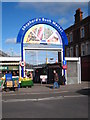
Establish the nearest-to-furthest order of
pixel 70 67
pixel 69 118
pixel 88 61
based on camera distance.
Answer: pixel 69 118, pixel 70 67, pixel 88 61

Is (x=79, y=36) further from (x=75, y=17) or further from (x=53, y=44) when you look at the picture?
(x=53, y=44)

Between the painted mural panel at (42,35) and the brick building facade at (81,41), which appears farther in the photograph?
the brick building facade at (81,41)

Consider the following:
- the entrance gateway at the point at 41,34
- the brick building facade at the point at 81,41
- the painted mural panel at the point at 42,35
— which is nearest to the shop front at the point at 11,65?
the entrance gateway at the point at 41,34

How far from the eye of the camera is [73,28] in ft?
144

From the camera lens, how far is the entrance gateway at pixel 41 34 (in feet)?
80.5

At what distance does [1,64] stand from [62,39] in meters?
7.44

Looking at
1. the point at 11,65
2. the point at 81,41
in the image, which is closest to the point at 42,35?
the point at 11,65

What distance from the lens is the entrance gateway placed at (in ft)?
80.5

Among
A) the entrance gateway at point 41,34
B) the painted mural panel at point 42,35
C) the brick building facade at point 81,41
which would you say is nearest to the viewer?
the entrance gateway at point 41,34

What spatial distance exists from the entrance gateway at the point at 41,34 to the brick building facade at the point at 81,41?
532 inches

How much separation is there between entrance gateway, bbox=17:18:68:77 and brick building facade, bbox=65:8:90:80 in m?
13.5

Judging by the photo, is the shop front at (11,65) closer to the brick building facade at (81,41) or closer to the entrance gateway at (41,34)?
the entrance gateway at (41,34)

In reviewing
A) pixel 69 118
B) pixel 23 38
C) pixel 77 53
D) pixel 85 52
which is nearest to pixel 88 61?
pixel 85 52

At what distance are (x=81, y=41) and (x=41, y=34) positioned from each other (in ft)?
56.1
